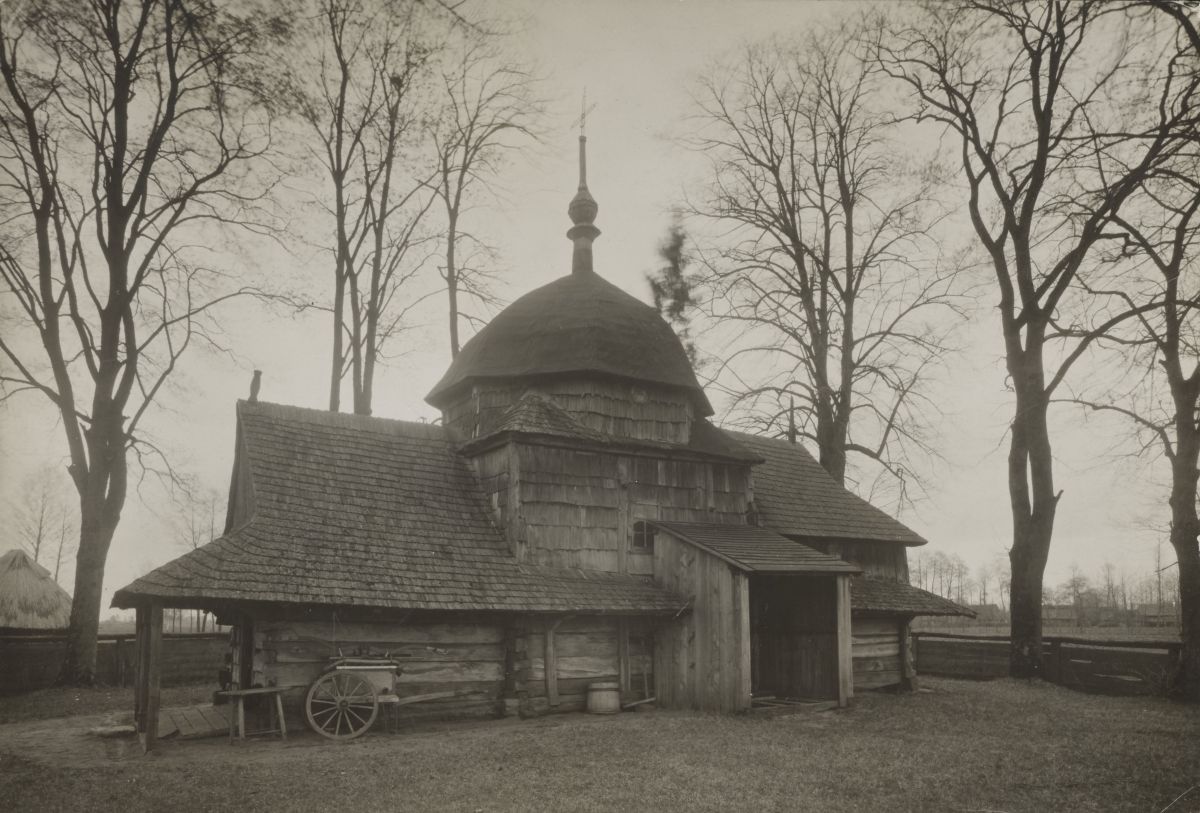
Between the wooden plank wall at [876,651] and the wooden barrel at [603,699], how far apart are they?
6.67 meters

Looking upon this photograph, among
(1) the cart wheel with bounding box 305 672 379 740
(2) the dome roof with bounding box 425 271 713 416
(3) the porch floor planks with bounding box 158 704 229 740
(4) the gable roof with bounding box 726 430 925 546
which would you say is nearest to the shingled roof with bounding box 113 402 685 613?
(1) the cart wheel with bounding box 305 672 379 740

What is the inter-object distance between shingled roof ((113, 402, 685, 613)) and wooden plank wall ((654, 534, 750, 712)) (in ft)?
1.54

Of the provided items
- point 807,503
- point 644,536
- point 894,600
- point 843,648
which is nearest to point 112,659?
point 644,536

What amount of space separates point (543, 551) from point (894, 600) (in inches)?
364

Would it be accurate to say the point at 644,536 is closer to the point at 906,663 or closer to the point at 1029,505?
the point at 906,663

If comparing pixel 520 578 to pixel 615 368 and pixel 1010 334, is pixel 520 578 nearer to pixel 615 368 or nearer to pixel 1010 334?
pixel 615 368

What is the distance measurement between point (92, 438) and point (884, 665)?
19185 mm

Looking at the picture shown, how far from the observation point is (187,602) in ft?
40.4

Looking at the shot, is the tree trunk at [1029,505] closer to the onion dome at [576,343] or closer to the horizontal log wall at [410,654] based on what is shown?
the onion dome at [576,343]

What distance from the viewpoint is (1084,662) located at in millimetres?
19031

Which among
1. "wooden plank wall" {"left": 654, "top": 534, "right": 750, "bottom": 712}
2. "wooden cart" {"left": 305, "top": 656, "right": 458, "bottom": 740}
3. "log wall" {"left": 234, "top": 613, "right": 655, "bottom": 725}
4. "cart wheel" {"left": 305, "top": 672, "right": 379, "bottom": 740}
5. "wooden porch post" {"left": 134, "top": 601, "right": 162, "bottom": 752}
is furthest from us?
"wooden plank wall" {"left": 654, "top": 534, "right": 750, "bottom": 712}

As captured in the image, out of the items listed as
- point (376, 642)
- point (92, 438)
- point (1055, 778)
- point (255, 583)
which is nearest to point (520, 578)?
point (376, 642)

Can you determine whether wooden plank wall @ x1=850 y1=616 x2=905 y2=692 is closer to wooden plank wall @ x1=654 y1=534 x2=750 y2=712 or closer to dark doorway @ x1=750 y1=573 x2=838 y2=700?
dark doorway @ x1=750 y1=573 x2=838 y2=700

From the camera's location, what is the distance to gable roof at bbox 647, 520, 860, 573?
15.4 meters
